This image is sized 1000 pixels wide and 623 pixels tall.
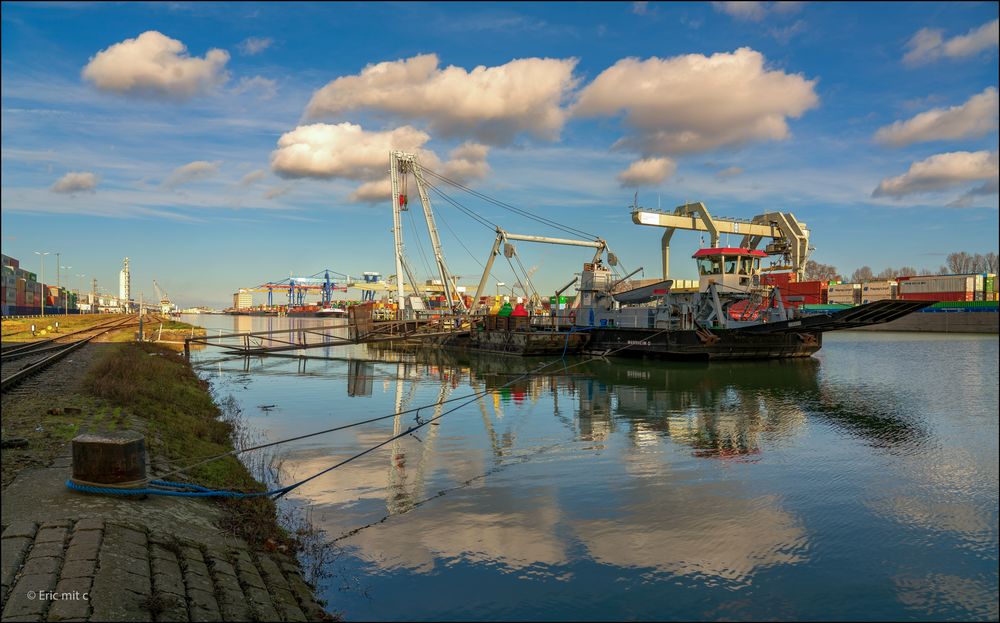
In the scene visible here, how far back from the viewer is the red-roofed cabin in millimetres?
37531

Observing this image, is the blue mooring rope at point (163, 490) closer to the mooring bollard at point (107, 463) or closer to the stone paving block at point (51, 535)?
the mooring bollard at point (107, 463)

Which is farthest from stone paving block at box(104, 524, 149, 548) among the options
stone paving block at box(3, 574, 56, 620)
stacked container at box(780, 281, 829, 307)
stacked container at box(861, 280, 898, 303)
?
stacked container at box(861, 280, 898, 303)

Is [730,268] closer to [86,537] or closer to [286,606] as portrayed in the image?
[286,606]

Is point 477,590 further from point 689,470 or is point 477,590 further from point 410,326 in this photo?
point 410,326

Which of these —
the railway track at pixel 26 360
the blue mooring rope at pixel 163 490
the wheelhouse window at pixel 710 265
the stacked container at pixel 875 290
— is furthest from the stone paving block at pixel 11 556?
the stacked container at pixel 875 290

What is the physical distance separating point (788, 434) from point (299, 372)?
2637 cm

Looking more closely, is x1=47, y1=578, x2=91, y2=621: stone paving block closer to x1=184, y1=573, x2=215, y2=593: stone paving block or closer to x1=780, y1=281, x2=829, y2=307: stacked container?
x1=184, y1=573, x2=215, y2=593: stone paving block

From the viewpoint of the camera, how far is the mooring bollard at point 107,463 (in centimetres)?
751

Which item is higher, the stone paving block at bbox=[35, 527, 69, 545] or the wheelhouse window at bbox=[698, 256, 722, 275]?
the wheelhouse window at bbox=[698, 256, 722, 275]

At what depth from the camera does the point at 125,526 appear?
21.3ft

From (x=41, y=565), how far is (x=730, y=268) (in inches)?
1507

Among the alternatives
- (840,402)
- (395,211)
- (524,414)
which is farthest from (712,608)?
(395,211)

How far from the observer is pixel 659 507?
416 inches

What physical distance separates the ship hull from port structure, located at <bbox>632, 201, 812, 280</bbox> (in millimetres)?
19745
